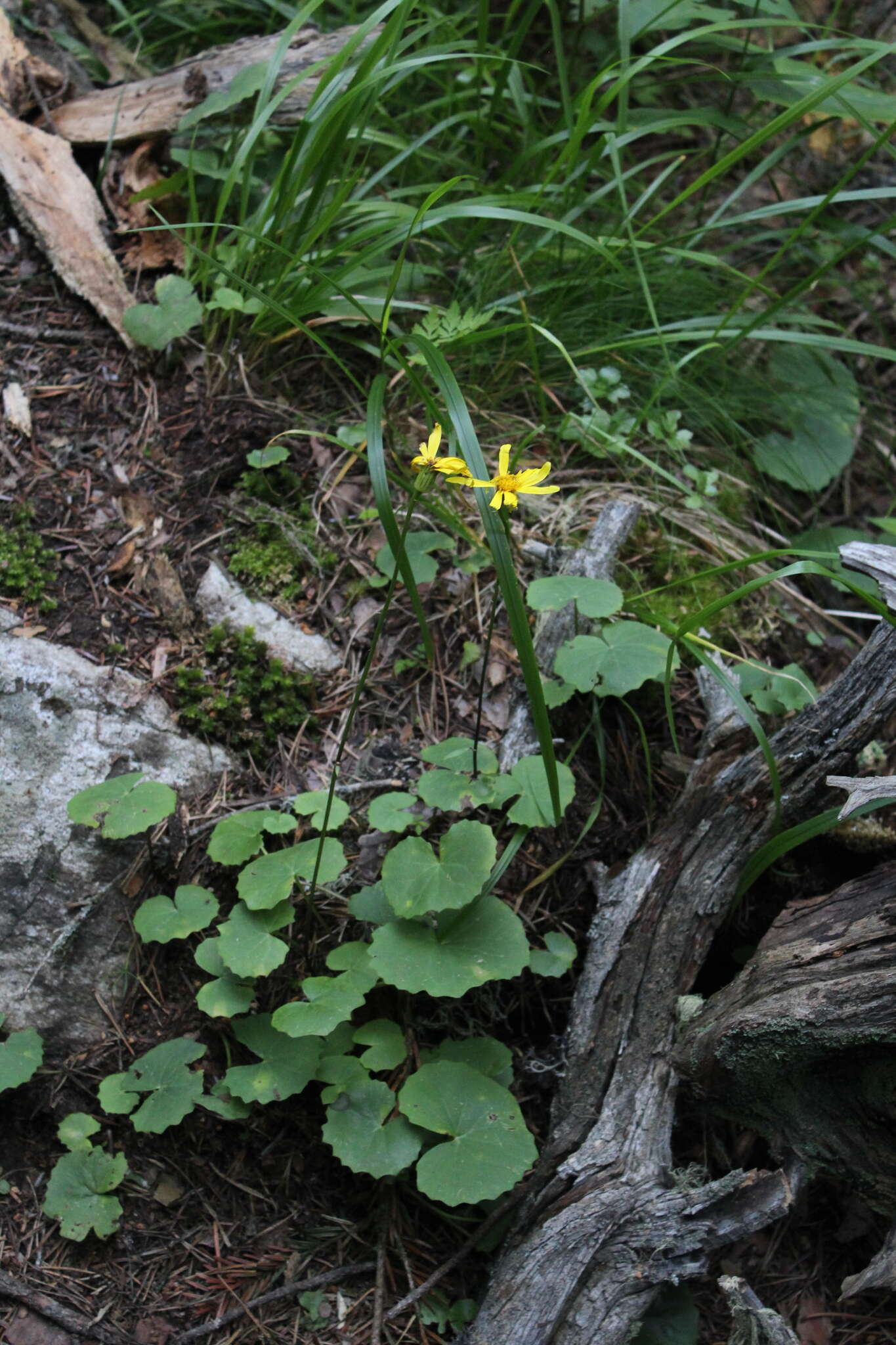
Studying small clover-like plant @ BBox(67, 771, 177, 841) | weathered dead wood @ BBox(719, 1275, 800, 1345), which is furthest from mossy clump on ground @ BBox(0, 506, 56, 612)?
weathered dead wood @ BBox(719, 1275, 800, 1345)

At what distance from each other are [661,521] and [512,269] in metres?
0.85

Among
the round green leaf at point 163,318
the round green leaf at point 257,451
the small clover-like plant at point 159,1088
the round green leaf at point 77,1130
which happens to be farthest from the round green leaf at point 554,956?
the round green leaf at point 163,318

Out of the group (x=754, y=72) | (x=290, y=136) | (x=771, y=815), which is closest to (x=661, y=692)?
(x=771, y=815)

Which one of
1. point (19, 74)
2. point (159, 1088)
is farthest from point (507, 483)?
point (19, 74)

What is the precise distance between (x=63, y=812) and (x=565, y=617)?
1224mm

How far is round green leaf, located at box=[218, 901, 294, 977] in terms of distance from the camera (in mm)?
1797

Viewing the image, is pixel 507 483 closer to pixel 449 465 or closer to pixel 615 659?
pixel 449 465

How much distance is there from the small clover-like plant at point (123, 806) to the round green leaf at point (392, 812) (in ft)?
1.35

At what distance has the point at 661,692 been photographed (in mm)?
2264

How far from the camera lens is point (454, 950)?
181 cm

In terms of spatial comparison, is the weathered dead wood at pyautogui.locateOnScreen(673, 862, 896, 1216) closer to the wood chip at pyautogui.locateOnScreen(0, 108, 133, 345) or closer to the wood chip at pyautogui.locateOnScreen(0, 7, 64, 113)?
the wood chip at pyautogui.locateOnScreen(0, 108, 133, 345)

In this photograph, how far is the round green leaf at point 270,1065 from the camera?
1.78m

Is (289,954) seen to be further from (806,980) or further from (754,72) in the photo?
(754,72)

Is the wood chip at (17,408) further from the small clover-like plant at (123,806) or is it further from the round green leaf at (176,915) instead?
the round green leaf at (176,915)
